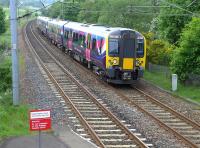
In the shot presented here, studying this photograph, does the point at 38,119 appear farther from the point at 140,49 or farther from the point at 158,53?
the point at 158,53

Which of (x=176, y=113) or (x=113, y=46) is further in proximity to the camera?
(x=113, y=46)

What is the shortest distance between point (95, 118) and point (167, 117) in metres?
2.85

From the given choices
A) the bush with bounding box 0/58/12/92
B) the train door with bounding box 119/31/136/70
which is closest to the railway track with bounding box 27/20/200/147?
the train door with bounding box 119/31/136/70

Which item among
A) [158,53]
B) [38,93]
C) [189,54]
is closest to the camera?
[38,93]

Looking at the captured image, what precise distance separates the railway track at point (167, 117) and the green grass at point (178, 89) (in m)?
1.99

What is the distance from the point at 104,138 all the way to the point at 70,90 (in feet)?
32.2

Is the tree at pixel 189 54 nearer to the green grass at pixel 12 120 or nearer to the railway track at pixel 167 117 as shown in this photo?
the railway track at pixel 167 117

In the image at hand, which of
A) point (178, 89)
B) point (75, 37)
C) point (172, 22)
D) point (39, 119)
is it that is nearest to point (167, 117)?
point (178, 89)

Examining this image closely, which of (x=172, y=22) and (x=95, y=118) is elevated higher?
(x=172, y=22)

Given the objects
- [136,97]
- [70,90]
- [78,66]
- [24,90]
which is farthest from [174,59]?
[78,66]

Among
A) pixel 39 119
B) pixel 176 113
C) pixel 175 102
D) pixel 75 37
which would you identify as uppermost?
pixel 75 37

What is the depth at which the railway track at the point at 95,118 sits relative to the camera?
1548cm

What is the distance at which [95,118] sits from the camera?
62.2 ft

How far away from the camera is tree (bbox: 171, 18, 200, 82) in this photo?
86.5 feet
